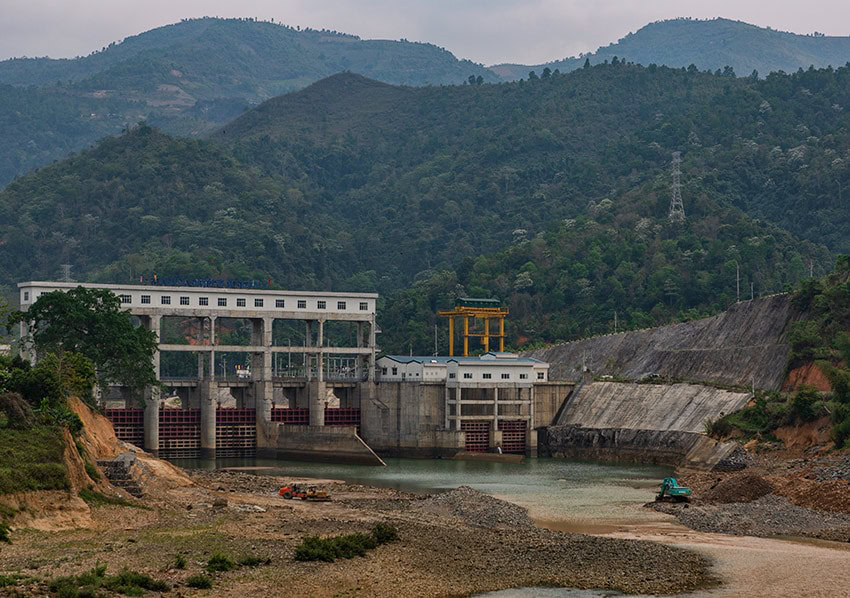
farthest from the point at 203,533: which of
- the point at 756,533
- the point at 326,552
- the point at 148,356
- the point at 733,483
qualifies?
the point at 148,356

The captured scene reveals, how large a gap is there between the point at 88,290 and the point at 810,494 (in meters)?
70.4

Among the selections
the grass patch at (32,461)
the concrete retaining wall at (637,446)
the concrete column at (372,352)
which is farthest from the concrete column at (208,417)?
the grass patch at (32,461)

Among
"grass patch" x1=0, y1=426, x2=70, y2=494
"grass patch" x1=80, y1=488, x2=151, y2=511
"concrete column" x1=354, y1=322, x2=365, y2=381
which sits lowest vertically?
"grass patch" x1=80, y1=488, x2=151, y2=511

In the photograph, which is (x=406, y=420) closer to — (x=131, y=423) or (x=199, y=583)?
(x=131, y=423)

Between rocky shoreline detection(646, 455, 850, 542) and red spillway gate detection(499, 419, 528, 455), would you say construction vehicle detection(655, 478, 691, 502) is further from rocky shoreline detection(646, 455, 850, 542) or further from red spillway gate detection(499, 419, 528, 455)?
red spillway gate detection(499, 419, 528, 455)

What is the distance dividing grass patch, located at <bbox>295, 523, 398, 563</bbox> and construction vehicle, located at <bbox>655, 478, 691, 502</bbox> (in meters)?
29.1

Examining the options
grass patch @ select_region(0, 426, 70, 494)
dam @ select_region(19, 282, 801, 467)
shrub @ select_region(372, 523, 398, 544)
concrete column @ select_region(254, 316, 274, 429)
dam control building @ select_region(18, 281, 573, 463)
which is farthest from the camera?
concrete column @ select_region(254, 316, 274, 429)

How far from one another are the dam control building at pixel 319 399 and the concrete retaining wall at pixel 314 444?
0.14m

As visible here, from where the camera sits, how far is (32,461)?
73.6 m

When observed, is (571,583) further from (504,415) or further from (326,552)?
(504,415)

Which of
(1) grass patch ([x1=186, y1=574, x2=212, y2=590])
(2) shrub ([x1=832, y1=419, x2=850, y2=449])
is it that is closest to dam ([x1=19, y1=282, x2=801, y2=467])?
(2) shrub ([x1=832, y1=419, x2=850, y2=449])

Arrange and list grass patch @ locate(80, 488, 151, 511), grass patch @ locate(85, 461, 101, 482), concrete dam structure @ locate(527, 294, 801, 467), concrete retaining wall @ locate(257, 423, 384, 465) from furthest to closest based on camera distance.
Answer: concrete retaining wall @ locate(257, 423, 384, 465)
concrete dam structure @ locate(527, 294, 801, 467)
grass patch @ locate(85, 461, 101, 482)
grass patch @ locate(80, 488, 151, 511)

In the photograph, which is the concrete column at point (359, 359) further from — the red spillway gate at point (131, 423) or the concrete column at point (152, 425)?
the red spillway gate at point (131, 423)

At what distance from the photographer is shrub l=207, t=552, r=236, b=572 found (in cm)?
6178
